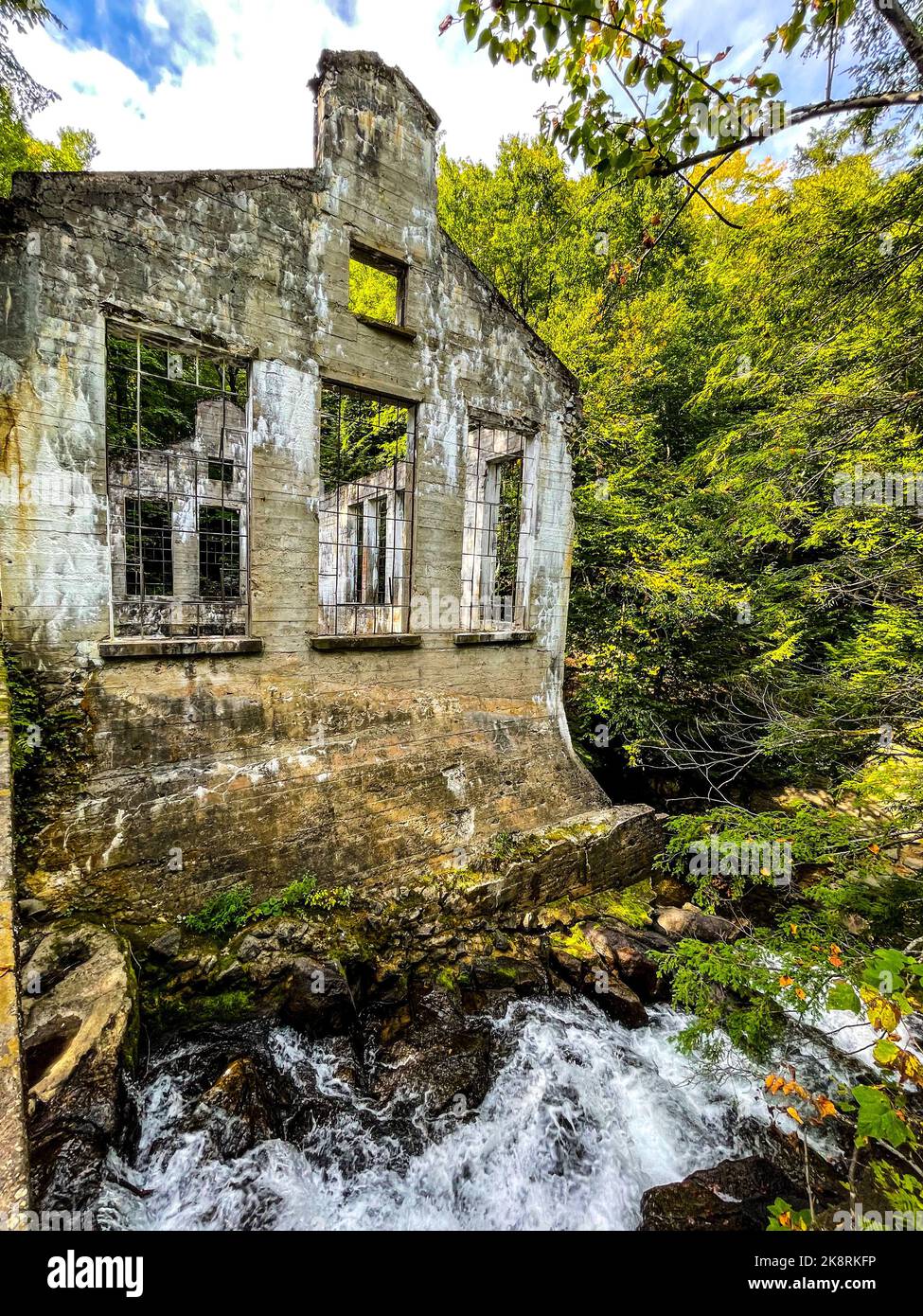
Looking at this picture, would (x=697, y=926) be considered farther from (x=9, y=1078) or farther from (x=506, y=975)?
(x=9, y=1078)

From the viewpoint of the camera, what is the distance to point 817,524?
521 cm

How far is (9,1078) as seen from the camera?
1.54m

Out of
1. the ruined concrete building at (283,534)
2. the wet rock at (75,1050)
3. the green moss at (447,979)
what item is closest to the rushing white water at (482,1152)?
the wet rock at (75,1050)

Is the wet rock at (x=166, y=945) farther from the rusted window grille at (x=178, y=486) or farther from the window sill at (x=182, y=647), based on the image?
the rusted window grille at (x=178, y=486)

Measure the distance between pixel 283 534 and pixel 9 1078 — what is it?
4102 mm

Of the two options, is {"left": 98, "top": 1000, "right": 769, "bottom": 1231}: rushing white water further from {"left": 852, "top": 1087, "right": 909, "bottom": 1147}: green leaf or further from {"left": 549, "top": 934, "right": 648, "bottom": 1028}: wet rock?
{"left": 852, "top": 1087, "right": 909, "bottom": 1147}: green leaf

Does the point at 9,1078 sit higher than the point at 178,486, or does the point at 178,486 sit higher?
the point at 178,486

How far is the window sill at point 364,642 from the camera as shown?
5.03 m

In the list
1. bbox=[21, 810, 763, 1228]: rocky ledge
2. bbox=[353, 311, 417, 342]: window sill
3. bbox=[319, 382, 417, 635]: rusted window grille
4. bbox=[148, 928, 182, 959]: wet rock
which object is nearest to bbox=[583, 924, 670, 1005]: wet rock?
bbox=[21, 810, 763, 1228]: rocky ledge

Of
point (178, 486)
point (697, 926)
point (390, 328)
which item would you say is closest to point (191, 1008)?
point (697, 926)

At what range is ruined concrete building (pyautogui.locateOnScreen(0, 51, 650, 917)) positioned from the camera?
12.3ft

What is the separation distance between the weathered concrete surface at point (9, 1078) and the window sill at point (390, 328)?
209 inches

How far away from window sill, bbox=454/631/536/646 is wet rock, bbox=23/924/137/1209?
4.25 meters

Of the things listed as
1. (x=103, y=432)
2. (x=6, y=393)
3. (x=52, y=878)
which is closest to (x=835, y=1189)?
(x=52, y=878)
